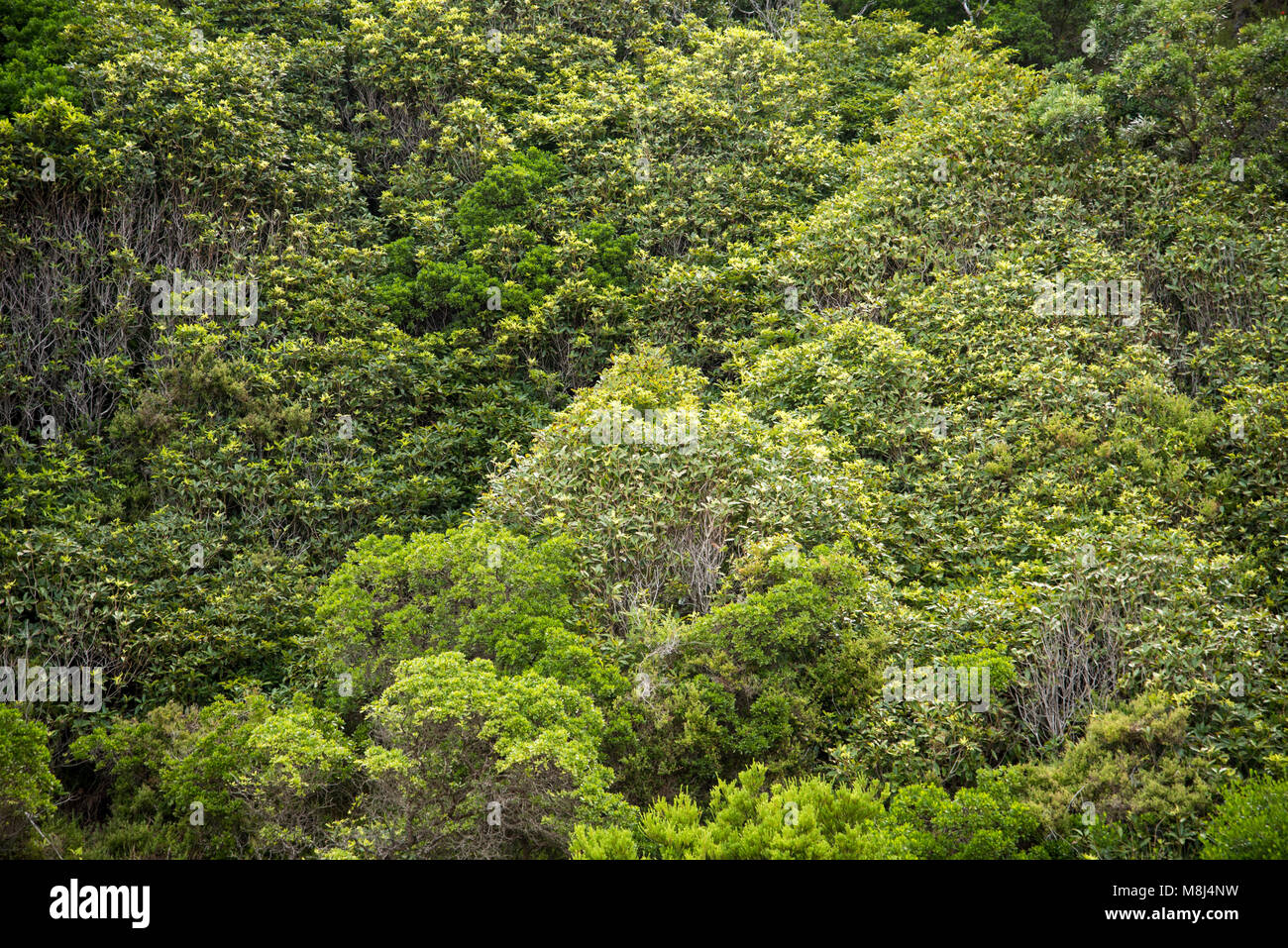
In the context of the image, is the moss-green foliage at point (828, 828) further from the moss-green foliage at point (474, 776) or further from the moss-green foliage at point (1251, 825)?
the moss-green foliage at point (1251, 825)

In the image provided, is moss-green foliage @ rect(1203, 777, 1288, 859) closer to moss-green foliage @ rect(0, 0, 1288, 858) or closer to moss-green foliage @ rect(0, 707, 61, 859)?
moss-green foliage @ rect(0, 0, 1288, 858)

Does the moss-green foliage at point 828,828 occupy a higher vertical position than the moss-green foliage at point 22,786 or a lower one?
higher

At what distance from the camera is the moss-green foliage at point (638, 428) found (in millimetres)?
8633

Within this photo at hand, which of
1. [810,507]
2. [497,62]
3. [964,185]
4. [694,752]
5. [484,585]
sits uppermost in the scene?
[497,62]

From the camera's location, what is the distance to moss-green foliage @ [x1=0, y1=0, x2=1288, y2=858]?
8.63 metres

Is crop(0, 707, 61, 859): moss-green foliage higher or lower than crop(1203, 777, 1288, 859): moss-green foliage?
lower

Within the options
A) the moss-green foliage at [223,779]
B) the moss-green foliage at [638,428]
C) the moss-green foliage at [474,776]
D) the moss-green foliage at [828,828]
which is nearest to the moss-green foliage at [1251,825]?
the moss-green foliage at [638,428]

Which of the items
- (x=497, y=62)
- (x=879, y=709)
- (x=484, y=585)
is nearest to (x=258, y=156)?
(x=497, y=62)

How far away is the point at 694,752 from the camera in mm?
9180

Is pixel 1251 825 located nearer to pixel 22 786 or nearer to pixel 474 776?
pixel 474 776

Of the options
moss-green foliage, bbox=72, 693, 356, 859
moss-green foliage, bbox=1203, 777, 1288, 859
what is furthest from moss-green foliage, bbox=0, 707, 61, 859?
moss-green foliage, bbox=1203, 777, 1288, 859

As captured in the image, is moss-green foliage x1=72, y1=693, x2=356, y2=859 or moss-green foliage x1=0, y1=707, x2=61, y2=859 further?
moss-green foliage x1=0, y1=707, x2=61, y2=859

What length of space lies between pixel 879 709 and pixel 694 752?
1.93 metres
